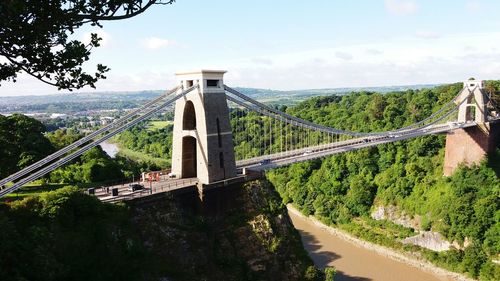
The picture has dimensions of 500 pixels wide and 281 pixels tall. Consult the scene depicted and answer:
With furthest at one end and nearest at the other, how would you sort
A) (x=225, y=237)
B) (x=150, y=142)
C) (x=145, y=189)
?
(x=150, y=142) < (x=225, y=237) < (x=145, y=189)

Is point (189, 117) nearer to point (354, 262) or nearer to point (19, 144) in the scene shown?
point (19, 144)

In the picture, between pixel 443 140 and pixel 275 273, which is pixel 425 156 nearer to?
pixel 443 140

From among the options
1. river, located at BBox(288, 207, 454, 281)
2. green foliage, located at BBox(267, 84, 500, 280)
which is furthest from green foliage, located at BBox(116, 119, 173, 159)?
river, located at BBox(288, 207, 454, 281)

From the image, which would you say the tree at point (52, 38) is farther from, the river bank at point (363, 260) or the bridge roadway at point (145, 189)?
the river bank at point (363, 260)

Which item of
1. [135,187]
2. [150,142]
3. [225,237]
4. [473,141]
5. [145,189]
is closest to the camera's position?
[135,187]

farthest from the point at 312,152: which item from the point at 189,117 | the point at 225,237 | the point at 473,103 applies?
the point at 473,103

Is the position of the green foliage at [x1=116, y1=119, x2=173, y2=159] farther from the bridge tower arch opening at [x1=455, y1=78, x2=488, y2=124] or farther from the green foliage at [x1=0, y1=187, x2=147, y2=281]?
the green foliage at [x1=0, y1=187, x2=147, y2=281]
